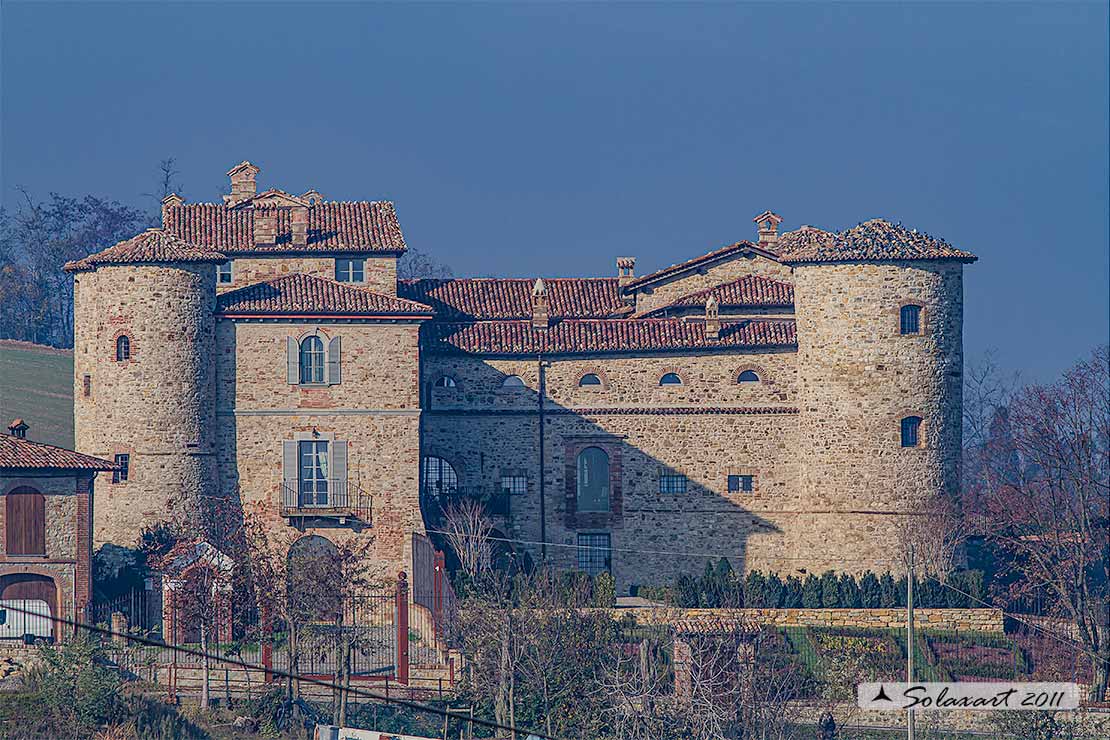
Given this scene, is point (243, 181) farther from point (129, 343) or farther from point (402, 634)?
point (402, 634)

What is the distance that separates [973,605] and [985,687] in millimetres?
5555

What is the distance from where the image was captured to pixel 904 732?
44031mm

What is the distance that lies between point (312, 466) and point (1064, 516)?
18225 millimetres

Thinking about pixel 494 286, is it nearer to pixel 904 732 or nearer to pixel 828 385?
pixel 828 385

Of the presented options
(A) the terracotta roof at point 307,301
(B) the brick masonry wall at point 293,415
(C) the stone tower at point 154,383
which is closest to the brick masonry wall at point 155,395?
(C) the stone tower at point 154,383

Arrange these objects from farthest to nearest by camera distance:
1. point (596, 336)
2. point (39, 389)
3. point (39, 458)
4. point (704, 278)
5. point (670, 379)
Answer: point (39, 389), point (704, 278), point (596, 336), point (670, 379), point (39, 458)

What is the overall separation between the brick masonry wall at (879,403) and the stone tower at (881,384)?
0.02 meters

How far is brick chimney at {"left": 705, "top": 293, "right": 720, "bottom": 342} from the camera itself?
5481 centimetres

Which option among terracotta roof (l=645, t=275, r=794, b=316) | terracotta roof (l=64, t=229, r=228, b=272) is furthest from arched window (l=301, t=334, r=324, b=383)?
terracotta roof (l=645, t=275, r=794, b=316)

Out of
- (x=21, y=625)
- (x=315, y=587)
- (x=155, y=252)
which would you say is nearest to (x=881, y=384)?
(x=315, y=587)

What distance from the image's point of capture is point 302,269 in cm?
5547

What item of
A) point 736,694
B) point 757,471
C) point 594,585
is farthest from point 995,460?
point 736,694

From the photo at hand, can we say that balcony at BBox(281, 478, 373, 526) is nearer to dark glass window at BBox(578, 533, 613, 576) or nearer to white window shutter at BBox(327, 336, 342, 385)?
white window shutter at BBox(327, 336, 342, 385)

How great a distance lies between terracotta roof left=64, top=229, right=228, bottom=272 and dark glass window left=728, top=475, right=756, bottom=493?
46.8 ft
